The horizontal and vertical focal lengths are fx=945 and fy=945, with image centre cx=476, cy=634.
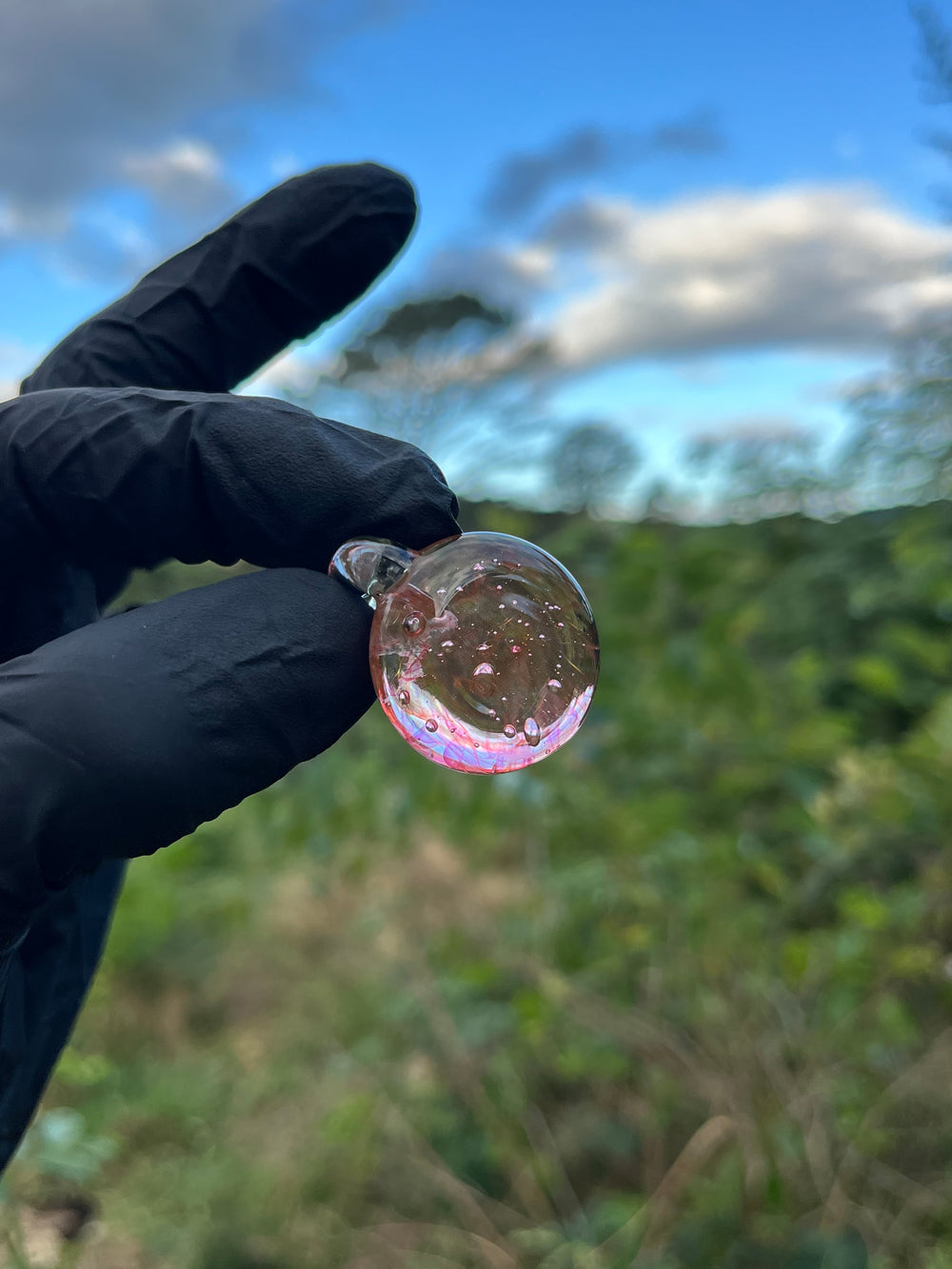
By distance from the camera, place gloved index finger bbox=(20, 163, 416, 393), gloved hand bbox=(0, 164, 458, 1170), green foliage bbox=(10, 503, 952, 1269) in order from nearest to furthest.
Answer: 1. gloved hand bbox=(0, 164, 458, 1170)
2. gloved index finger bbox=(20, 163, 416, 393)
3. green foliage bbox=(10, 503, 952, 1269)

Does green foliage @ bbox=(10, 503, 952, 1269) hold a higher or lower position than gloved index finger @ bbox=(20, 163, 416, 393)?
lower

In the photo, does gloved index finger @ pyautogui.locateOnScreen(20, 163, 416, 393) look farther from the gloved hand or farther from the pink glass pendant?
the pink glass pendant

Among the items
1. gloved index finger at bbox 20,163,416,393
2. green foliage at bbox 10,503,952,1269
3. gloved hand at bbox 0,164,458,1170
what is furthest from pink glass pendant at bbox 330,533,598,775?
green foliage at bbox 10,503,952,1269

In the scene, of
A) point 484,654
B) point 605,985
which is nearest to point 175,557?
point 484,654

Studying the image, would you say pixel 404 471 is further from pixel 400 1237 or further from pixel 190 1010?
pixel 190 1010

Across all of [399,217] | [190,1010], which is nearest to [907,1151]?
[399,217]

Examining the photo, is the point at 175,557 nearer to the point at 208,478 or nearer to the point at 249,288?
the point at 208,478

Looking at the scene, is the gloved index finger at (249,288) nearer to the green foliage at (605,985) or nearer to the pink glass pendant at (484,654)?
the pink glass pendant at (484,654)

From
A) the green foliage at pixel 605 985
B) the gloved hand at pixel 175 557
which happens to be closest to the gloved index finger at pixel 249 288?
the gloved hand at pixel 175 557
